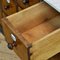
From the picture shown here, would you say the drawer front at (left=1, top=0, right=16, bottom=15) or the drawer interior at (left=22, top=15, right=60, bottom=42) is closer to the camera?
the drawer interior at (left=22, top=15, right=60, bottom=42)

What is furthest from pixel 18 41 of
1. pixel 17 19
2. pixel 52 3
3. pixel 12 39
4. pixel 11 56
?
pixel 11 56

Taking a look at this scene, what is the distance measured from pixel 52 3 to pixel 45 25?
15 cm

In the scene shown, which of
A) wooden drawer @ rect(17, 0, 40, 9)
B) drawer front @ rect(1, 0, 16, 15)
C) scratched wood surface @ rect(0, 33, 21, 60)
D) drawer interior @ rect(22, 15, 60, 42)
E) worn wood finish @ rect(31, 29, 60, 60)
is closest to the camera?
worn wood finish @ rect(31, 29, 60, 60)

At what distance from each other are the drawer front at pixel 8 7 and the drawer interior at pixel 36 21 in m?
0.40

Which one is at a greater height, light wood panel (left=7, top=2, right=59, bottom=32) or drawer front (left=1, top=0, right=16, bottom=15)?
light wood panel (left=7, top=2, right=59, bottom=32)

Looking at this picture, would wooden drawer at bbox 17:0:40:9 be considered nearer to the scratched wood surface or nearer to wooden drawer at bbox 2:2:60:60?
wooden drawer at bbox 2:2:60:60

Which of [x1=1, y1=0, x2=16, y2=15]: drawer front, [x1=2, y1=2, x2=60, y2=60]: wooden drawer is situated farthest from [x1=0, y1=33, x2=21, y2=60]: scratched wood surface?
[x1=2, y1=2, x2=60, y2=60]: wooden drawer

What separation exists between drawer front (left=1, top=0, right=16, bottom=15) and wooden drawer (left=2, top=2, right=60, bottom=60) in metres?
0.40

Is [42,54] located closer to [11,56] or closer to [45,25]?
[45,25]

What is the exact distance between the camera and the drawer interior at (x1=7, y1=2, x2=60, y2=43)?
4.09 feet

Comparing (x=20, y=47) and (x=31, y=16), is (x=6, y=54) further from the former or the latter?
(x=20, y=47)

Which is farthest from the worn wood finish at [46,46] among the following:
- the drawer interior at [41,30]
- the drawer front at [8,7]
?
the drawer front at [8,7]

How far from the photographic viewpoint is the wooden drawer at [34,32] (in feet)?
3.50

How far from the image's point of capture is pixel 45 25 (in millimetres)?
1307
